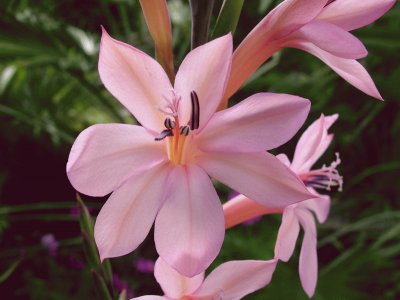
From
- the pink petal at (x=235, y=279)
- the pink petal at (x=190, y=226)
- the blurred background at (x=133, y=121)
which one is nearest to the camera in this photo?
the pink petal at (x=190, y=226)

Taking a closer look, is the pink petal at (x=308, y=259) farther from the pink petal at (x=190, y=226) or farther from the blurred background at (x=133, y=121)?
the blurred background at (x=133, y=121)

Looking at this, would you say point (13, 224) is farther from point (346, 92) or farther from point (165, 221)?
point (165, 221)

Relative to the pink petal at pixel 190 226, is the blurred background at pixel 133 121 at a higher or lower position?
lower

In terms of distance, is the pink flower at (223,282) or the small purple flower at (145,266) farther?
the small purple flower at (145,266)

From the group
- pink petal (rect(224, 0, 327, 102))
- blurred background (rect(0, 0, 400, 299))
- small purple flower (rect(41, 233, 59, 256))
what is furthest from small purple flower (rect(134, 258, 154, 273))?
pink petal (rect(224, 0, 327, 102))

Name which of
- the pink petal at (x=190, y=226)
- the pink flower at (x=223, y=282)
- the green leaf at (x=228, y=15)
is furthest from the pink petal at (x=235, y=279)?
the green leaf at (x=228, y=15)

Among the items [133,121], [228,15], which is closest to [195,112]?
[228,15]

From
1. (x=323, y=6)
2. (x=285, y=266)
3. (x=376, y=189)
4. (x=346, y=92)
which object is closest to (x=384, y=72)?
(x=346, y=92)
